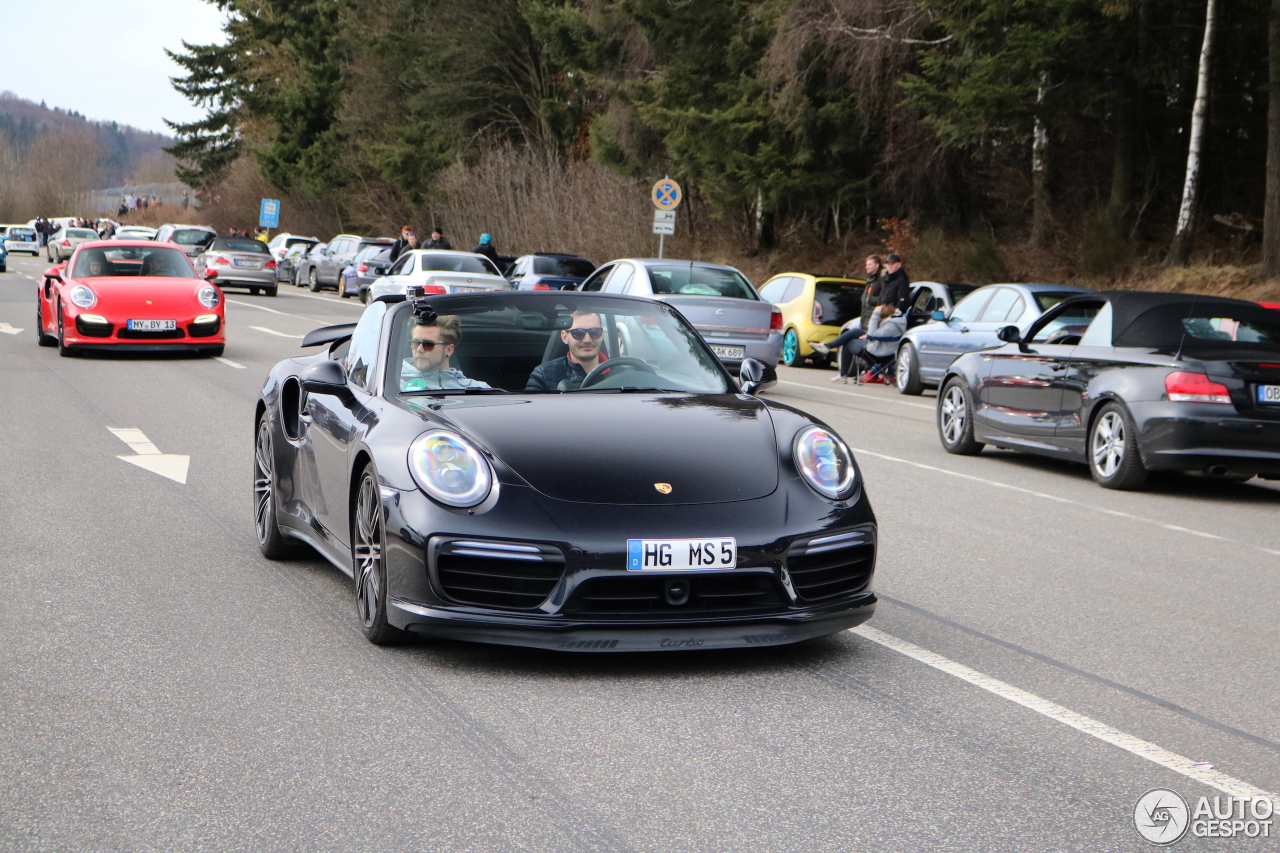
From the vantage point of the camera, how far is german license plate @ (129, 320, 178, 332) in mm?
19531

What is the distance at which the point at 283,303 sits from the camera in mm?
38125

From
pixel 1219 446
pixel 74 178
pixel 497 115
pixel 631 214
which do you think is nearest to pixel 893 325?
pixel 1219 446

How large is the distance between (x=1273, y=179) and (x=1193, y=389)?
13.9 meters

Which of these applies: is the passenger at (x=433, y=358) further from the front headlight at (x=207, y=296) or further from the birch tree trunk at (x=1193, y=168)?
the birch tree trunk at (x=1193, y=168)

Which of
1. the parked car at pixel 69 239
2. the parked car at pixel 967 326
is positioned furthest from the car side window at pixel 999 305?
the parked car at pixel 69 239

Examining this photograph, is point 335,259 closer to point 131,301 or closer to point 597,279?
point 597,279

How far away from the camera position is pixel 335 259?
1804 inches

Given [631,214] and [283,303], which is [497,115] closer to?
[631,214]

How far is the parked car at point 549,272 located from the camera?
28078 millimetres

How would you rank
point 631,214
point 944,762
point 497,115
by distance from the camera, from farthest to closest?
point 497,115, point 631,214, point 944,762

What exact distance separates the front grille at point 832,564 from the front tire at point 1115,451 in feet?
20.0

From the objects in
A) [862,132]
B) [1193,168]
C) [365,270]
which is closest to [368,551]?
[1193,168]

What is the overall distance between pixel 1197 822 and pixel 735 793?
1180 mm

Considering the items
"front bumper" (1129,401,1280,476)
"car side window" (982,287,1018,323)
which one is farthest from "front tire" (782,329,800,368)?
"front bumper" (1129,401,1280,476)
